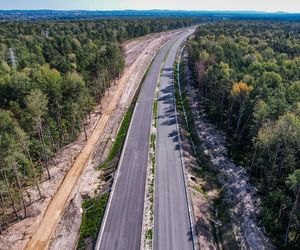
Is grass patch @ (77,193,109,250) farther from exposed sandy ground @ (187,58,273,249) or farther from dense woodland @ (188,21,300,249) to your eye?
dense woodland @ (188,21,300,249)

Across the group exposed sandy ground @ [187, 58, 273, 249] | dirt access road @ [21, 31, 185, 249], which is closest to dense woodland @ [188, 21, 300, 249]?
exposed sandy ground @ [187, 58, 273, 249]

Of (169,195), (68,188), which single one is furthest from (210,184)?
(68,188)

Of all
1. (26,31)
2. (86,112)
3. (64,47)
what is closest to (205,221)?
(86,112)

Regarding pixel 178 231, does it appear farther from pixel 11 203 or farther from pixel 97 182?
pixel 11 203

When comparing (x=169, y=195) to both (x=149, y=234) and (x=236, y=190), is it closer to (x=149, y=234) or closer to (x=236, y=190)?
(x=149, y=234)

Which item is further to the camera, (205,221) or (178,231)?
(205,221)
